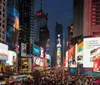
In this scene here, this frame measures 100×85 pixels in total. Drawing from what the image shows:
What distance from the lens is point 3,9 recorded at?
156m

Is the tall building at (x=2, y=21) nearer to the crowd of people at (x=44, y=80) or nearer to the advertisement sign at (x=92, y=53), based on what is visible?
the advertisement sign at (x=92, y=53)

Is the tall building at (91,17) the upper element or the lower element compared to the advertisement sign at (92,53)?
upper

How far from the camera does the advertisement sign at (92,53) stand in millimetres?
56469

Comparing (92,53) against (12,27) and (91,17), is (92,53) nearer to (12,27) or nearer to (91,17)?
(91,17)

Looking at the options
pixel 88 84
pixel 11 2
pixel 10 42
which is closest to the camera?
pixel 88 84

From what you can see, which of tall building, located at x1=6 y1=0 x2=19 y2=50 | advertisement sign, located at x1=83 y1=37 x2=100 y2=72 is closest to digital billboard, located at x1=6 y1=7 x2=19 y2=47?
tall building, located at x1=6 y1=0 x2=19 y2=50

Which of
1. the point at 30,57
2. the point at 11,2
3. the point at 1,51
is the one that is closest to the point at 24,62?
the point at 30,57

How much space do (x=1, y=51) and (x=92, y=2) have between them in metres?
92.3

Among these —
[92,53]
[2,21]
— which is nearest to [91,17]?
[2,21]

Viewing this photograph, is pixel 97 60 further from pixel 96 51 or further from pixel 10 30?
pixel 10 30

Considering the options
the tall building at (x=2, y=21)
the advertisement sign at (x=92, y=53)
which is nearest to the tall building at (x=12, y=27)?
the tall building at (x=2, y=21)

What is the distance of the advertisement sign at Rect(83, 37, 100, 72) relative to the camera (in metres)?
56.5

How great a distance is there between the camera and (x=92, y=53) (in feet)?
194

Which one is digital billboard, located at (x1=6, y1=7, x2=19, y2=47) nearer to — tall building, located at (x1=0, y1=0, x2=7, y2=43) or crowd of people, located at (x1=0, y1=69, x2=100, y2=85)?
tall building, located at (x1=0, y1=0, x2=7, y2=43)
